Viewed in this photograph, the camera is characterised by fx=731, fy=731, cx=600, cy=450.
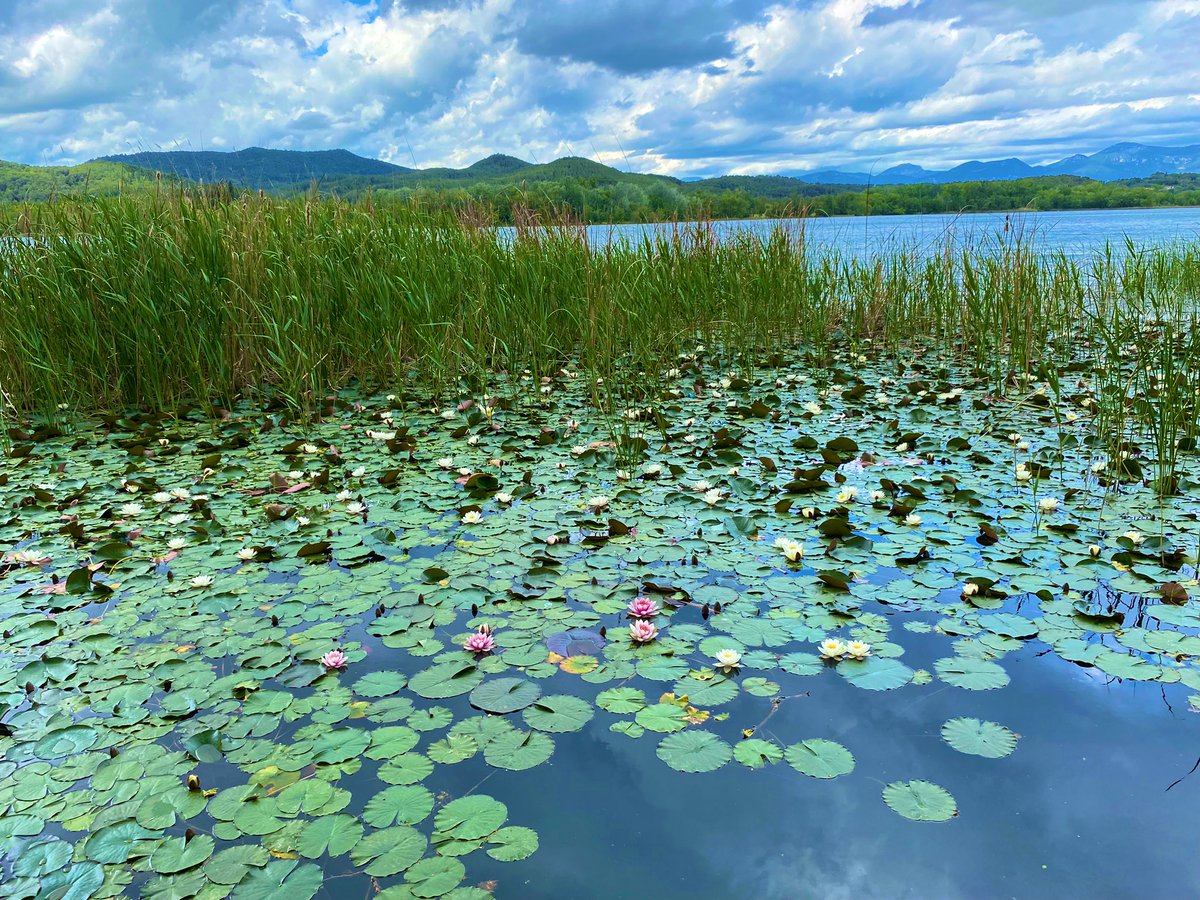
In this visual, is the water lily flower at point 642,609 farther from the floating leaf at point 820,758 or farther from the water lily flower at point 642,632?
the floating leaf at point 820,758

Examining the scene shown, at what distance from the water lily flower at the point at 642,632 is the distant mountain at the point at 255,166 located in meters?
4.72

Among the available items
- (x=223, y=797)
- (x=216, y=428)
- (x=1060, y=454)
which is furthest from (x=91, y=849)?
(x=1060, y=454)

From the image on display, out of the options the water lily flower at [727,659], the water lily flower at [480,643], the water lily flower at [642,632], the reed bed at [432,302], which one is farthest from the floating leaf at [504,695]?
the reed bed at [432,302]

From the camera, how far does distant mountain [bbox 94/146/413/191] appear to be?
16.8 feet

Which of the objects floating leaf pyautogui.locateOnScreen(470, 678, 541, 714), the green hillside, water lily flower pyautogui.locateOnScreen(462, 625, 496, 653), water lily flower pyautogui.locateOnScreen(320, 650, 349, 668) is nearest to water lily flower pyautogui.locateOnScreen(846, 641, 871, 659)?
floating leaf pyautogui.locateOnScreen(470, 678, 541, 714)

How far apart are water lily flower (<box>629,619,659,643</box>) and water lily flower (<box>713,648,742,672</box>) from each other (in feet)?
0.61

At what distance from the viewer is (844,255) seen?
22.2 ft

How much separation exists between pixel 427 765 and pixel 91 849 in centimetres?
59

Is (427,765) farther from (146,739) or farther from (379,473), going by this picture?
(379,473)

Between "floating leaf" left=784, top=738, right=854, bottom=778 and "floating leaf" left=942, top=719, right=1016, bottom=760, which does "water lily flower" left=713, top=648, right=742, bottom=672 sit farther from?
"floating leaf" left=942, top=719, right=1016, bottom=760

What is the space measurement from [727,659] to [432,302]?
3.61 metres

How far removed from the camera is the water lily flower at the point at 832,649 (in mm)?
1795

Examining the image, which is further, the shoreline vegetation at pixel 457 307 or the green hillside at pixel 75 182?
the green hillside at pixel 75 182

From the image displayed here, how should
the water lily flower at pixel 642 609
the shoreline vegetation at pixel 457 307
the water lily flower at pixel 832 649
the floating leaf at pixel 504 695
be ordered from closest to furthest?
the floating leaf at pixel 504 695, the water lily flower at pixel 832 649, the water lily flower at pixel 642 609, the shoreline vegetation at pixel 457 307
